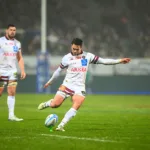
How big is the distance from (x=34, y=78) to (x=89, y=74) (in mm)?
3011

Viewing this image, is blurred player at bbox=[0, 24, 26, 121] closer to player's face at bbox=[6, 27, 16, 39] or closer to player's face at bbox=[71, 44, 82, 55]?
player's face at bbox=[6, 27, 16, 39]

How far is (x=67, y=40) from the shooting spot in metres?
A: 37.5

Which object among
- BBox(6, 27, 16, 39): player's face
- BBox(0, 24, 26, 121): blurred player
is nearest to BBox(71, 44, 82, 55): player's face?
BBox(6, 27, 16, 39): player's face

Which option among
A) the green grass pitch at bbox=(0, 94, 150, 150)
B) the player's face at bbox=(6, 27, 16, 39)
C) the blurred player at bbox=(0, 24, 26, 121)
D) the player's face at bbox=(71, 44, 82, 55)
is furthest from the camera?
the blurred player at bbox=(0, 24, 26, 121)

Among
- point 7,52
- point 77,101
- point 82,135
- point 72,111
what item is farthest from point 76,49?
point 7,52

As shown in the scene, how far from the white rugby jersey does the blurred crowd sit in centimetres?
2120

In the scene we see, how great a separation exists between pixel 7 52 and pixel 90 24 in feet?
73.0

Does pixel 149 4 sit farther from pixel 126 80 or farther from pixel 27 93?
pixel 27 93

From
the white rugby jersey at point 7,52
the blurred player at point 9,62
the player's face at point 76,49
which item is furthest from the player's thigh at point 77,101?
the white rugby jersey at point 7,52

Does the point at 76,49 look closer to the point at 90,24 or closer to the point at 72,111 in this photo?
the point at 72,111

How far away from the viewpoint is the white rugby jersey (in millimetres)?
16250

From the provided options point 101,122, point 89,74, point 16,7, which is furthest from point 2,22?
point 101,122

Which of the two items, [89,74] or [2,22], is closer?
[89,74]

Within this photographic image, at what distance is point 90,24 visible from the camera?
38.2 meters
